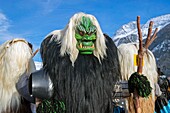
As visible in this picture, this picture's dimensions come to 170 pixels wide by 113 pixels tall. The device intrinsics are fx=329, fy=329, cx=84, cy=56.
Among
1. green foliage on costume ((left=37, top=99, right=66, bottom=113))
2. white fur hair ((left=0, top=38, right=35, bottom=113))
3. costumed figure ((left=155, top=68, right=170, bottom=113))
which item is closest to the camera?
green foliage on costume ((left=37, top=99, right=66, bottom=113))

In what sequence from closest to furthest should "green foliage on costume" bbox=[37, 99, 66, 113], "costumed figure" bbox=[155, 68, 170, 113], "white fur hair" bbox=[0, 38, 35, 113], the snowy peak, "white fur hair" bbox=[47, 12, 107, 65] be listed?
"green foliage on costume" bbox=[37, 99, 66, 113], "white fur hair" bbox=[47, 12, 107, 65], "white fur hair" bbox=[0, 38, 35, 113], "costumed figure" bbox=[155, 68, 170, 113], the snowy peak

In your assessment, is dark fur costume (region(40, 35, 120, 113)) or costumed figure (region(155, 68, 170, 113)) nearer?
dark fur costume (region(40, 35, 120, 113))

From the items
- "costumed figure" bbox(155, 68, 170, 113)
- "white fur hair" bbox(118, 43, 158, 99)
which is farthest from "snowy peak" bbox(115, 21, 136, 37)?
"white fur hair" bbox(118, 43, 158, 99)

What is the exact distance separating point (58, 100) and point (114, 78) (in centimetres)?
50

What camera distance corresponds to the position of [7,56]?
3.56m

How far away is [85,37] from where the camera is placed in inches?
107

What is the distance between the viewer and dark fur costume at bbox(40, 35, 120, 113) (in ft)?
8.48

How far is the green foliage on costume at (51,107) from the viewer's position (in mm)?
2509

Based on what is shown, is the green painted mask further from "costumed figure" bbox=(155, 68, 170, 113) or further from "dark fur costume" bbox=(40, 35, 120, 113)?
"costumed figure" bbox=(155, 68, 170, 113)

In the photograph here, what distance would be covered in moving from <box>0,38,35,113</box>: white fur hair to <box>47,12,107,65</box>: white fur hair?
87 centimetres

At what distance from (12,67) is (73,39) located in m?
1.07

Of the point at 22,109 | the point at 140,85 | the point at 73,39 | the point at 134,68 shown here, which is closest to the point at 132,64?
the point at 134,68

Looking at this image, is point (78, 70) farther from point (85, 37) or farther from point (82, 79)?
point (85, 37)

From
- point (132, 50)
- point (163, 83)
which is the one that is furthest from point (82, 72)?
point (163, 83)
